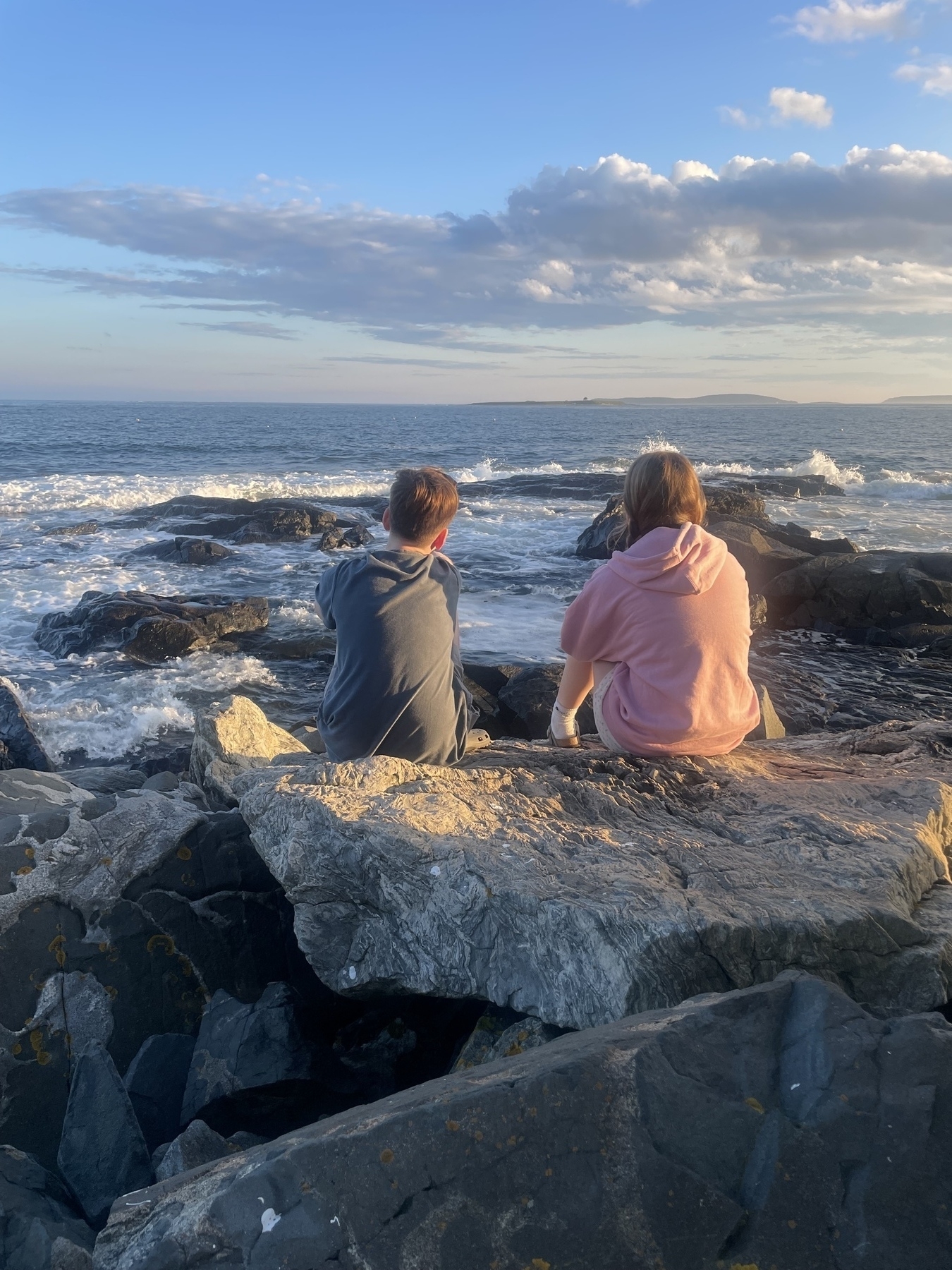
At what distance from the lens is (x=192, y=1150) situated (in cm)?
249

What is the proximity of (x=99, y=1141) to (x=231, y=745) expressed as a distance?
2045mm

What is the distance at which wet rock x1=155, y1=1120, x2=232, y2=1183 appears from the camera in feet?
8.02

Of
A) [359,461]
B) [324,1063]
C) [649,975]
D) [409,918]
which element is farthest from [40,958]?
[359,461]

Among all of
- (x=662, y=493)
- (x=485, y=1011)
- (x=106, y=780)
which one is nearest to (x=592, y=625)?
(x=662, y=493)

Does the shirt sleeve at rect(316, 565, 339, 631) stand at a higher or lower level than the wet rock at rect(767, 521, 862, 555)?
higher

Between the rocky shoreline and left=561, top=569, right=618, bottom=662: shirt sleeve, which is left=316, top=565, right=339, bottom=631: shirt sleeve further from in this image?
left=561, top=569, right=618, bottom=662: shirt sleeve

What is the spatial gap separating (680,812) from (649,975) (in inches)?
36.2

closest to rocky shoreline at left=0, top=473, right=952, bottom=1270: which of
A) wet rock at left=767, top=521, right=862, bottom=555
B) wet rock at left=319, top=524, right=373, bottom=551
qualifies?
wet rock at left=767, top=521, right=862, bottom=555

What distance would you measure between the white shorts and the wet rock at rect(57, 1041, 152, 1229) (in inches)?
84.7

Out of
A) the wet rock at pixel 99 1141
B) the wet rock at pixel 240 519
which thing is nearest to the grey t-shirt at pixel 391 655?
the wet rock at pixel 99 1141

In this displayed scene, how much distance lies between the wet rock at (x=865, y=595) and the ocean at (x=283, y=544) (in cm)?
346

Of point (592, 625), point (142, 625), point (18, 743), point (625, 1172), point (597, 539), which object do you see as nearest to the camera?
point (625, 1172)

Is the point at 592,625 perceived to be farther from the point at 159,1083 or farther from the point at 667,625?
the point at 159,1083

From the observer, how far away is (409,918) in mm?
2734
